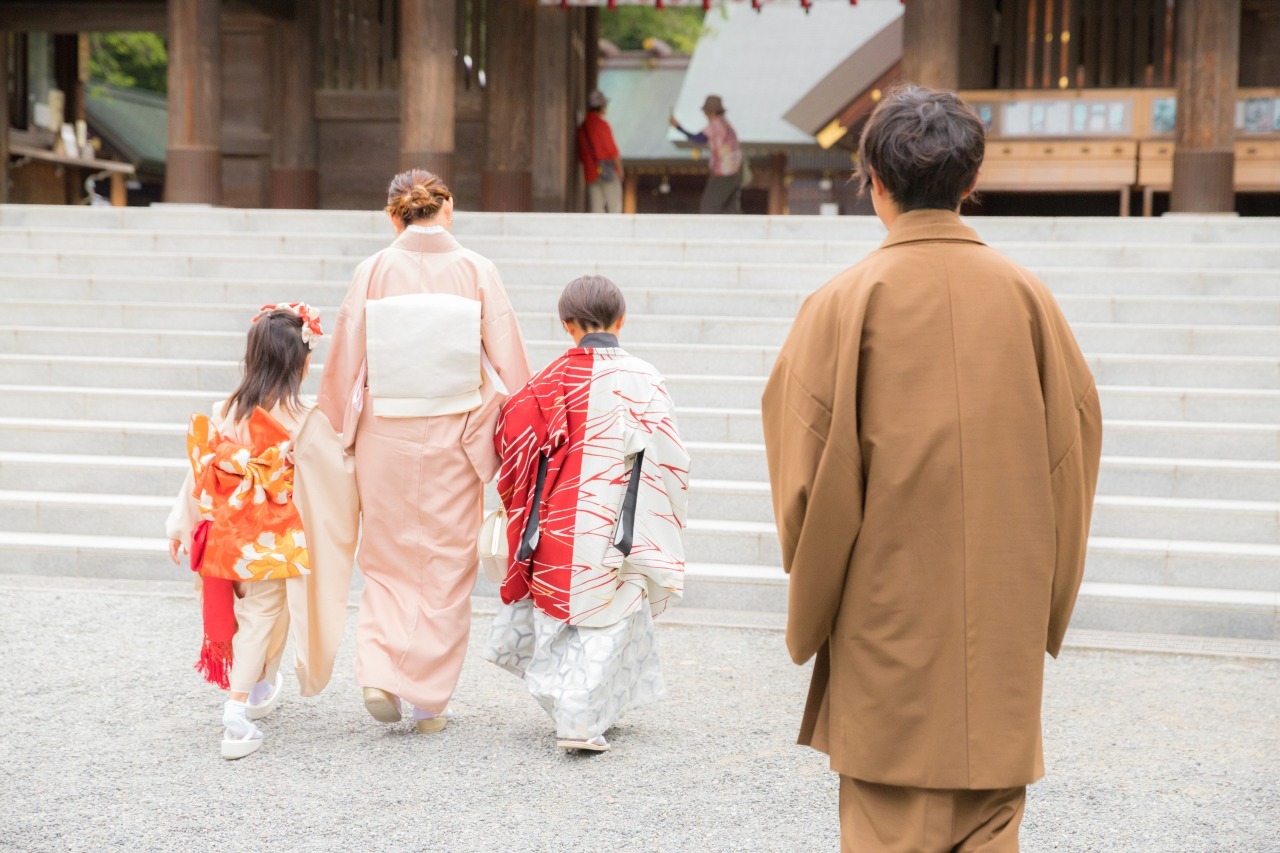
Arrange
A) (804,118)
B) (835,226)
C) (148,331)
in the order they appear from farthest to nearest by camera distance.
Answer: (804,118)
(835,226)
(148,331)

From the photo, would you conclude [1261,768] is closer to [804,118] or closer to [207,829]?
[207,829]

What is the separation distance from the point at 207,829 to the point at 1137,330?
6.06 metres

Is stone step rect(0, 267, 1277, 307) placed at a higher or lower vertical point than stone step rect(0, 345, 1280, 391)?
higher

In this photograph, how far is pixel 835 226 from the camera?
948 centimetres

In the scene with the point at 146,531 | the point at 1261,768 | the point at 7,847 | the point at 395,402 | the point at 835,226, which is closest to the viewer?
the point at 7,847

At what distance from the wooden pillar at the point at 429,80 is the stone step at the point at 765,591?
19.2ft

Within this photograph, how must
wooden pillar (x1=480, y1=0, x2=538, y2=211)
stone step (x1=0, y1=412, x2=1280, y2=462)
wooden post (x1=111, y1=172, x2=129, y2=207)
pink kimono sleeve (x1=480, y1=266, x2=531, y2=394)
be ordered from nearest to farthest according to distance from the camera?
1. pink kimono sleeve (x1=480, y1=266, x2=531, y2=394)
2. stone step (x1=0, y1=412, x2=1280, y2=462)
3. wooden pillar (x1=480, y1=0, x2=538, y2=211)
4. wooden post (x1=111, y1=172, x2=129, y2=207)

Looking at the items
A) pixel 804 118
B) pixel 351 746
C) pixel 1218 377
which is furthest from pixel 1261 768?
pixel 804 118

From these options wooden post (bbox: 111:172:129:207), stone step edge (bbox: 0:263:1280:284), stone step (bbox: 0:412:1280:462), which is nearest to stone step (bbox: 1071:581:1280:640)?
stone step (bbox: 0:412:1280:462)

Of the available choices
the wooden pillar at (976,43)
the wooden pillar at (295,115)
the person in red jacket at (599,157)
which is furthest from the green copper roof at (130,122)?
the wooden pillar at (976,43)

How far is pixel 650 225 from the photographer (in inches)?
383

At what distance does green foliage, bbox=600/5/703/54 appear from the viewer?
29672 millimetres

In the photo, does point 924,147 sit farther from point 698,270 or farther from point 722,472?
point 698,270

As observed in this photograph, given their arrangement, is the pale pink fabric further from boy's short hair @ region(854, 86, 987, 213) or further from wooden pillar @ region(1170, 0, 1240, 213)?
wooden pillar @ region(1170, 0, 1240, 213)
